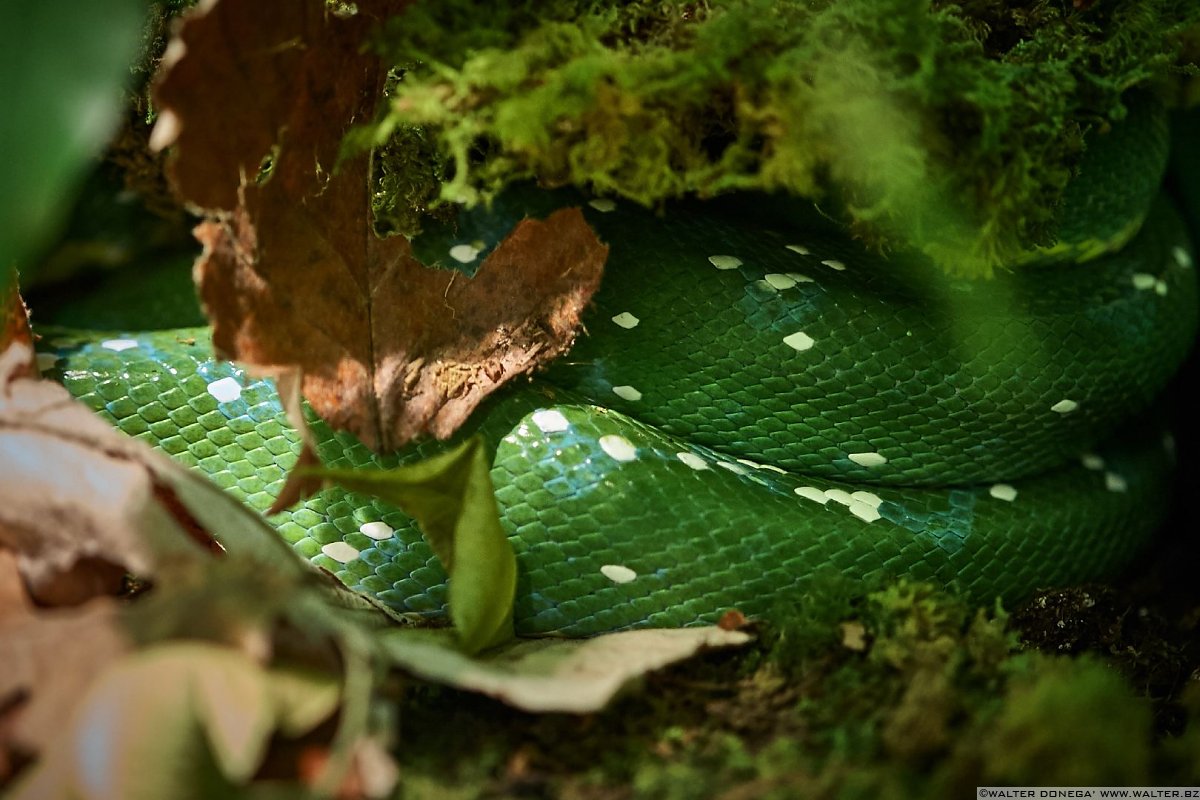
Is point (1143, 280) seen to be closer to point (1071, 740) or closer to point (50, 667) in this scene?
point (1071, 740)

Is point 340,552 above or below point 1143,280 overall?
below

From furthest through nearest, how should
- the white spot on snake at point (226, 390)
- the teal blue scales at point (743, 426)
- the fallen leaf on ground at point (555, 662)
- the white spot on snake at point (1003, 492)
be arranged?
the white spot on snake at point (1003, 492) → the white spot on snake at point (226, 390) → the teal blue scales at point (743, 426) → the fallen leaf on ground at point (555, 662)

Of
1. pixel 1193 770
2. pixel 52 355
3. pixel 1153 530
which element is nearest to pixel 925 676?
pixel 1193 770

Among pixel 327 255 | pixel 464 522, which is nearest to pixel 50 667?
pixel 464 522

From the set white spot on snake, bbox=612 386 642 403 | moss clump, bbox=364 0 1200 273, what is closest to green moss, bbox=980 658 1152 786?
moss clump, bbox=364 0 1200 273

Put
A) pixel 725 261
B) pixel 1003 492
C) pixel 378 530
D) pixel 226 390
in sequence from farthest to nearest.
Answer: pixel 1003 492 < pixel 725 261 < pixel 226 390 < pixel 378 530

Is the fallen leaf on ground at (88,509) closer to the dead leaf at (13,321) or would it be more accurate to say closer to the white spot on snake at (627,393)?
the dead leaf at (13,321)

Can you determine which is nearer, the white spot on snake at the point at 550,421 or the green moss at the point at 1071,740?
the green moss at the point at 1071,740

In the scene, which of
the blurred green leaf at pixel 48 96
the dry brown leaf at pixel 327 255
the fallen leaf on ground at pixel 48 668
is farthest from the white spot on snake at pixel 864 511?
the blurred green leaf at pixel 48 96
